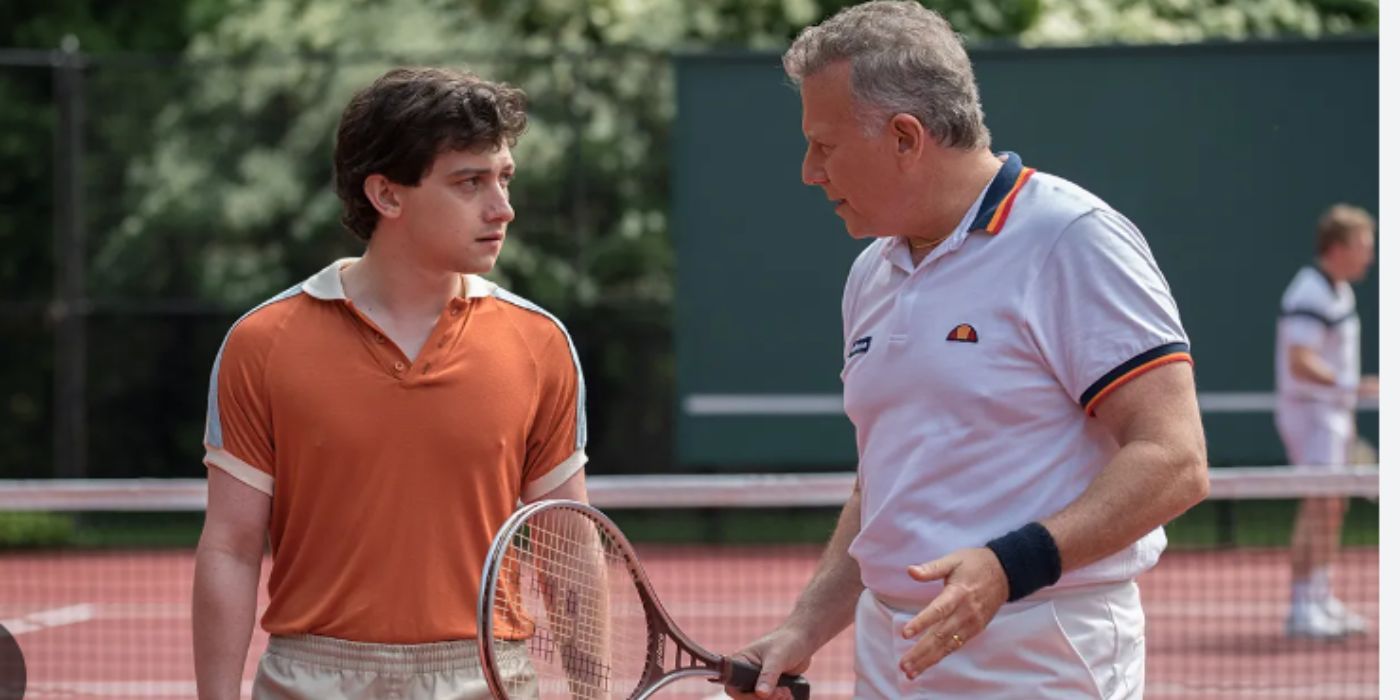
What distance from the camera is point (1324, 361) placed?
30.7 ft

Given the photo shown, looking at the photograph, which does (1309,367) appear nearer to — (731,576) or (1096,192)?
(1096,192)

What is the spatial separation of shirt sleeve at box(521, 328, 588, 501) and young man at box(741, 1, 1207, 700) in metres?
0.53

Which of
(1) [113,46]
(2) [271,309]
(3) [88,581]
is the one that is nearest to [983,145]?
(2) [271,309]

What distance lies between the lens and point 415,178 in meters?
3.12

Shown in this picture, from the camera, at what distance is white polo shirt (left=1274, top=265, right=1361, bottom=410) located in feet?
30.5

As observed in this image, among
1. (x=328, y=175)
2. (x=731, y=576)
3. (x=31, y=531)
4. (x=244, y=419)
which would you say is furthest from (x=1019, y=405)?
(x=328, y=175)

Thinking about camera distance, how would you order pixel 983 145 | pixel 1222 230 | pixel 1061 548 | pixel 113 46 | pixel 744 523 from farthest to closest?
pixel 113 46
pixel 744 523
pixel 1222 230
pixel 983 145
pixel 1061 548

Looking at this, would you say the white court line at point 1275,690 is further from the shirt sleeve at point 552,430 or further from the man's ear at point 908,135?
the man's ear at point 908,135

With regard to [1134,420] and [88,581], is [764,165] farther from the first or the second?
[1134,420]

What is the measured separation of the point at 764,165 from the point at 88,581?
453cm

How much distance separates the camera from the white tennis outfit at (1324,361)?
931 cm

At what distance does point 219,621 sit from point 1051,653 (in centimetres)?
121

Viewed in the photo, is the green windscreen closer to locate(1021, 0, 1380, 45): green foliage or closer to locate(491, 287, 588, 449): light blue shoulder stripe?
locate(1021, 0, 1380, 45): green foliage

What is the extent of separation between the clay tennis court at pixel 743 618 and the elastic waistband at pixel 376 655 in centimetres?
383
